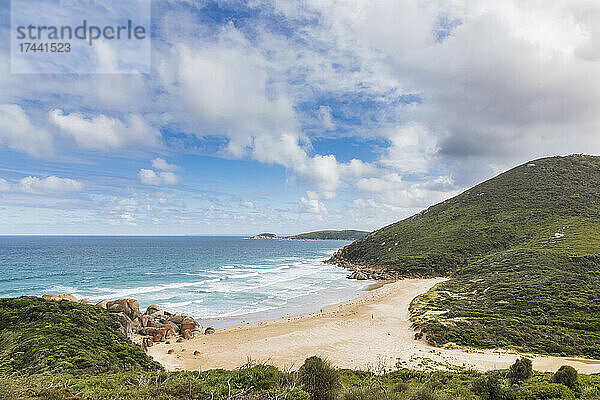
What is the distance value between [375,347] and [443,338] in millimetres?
5148

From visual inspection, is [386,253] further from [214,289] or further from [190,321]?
[190,321]

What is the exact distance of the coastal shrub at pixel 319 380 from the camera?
10.4 m

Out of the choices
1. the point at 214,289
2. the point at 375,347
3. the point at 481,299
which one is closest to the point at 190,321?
the point at 375,347

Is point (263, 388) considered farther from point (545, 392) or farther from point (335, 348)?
point (335, 348)

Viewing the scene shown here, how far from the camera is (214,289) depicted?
1866 inches

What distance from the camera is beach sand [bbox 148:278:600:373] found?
18969 millimetres

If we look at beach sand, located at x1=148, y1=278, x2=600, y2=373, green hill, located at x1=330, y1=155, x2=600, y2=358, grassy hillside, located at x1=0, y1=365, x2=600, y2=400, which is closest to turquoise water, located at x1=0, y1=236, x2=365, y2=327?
beach sand, located at x1=148, y1=278, x2=600, y2=373

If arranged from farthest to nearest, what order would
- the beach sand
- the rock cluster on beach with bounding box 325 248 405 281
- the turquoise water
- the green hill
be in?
the rock cluster on beach with bounding box 325 248 405 281
the turquoise water
the green hill
the beach sand

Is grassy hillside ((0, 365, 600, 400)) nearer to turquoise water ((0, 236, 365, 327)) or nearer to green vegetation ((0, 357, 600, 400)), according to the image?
green vegetation ((0, 357, 600, 400))

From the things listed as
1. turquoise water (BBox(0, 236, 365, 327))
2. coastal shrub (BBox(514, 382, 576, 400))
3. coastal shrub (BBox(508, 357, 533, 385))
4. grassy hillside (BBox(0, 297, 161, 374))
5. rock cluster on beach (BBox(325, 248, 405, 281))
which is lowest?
rock cluster on beach (BBox(325, 248, 405, 281))

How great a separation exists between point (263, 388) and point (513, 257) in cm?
4800

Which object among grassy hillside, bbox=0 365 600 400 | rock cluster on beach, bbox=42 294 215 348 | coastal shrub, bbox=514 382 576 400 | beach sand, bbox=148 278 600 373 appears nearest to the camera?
grassy hillside, bbox=0 365 600 400

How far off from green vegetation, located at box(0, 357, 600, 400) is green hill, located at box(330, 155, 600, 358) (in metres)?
11.4

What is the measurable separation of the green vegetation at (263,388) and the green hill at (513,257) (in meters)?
11.4
